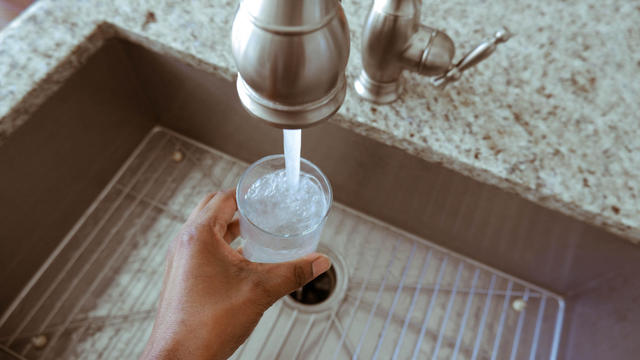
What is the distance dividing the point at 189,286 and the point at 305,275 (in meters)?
0.14

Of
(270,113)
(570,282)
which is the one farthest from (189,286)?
(570,282)

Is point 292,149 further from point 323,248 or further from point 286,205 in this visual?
point 323,248

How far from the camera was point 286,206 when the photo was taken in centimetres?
60

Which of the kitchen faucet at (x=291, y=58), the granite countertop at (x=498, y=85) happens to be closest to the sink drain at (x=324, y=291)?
the granite countertop at (x=498, y=85)

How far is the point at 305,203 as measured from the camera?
600 millimetres

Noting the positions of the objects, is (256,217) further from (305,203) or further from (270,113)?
(270,113)

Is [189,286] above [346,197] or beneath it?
above

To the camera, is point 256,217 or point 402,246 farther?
point 402,246

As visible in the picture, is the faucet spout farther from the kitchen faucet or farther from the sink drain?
the sink drain

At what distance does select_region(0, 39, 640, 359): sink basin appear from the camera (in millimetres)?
686

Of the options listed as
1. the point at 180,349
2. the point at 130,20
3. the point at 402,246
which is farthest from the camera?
the point at 402,246

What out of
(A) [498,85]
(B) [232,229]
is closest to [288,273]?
(B) [232,229]

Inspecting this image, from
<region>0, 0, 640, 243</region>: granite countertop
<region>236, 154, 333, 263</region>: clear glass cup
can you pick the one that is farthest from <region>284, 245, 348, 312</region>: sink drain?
<region>0, 0, 640, 243</region>: granite countertop

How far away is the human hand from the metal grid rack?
21cm
